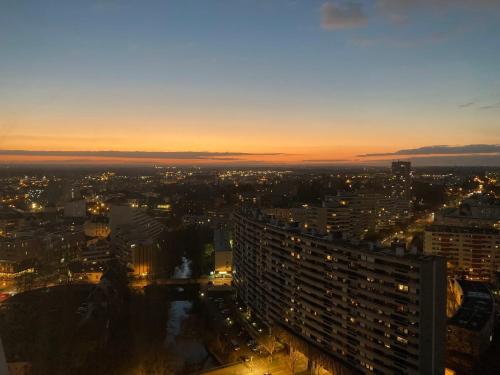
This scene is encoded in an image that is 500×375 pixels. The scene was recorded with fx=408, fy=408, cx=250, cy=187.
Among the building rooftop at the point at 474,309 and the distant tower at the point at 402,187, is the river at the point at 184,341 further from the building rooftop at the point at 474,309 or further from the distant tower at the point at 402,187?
the distant tower at the point at 402,187

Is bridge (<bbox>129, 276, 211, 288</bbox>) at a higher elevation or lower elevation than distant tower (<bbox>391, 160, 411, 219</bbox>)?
lower

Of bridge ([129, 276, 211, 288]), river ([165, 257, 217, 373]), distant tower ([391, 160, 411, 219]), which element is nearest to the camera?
river ([165, 257, 217, 373])

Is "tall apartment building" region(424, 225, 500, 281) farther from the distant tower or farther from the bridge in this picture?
the distant tower

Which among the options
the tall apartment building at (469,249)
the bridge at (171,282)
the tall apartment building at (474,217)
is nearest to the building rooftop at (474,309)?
the tall apartment building at (469,249)

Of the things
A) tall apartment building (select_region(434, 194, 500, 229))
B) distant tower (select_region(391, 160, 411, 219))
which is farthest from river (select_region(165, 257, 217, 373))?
distant tower (select_region(391, 160, 411, 219))

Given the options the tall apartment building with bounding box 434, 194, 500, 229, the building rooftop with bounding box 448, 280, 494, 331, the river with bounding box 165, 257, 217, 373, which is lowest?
the river with bounding box 165, 257, 217, 373
